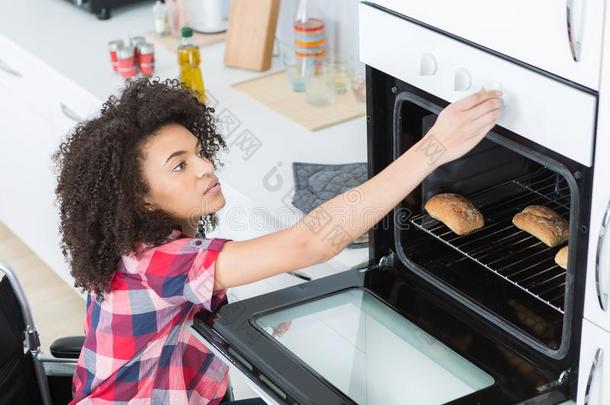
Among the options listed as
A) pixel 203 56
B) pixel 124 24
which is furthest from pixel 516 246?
pixel 124 24

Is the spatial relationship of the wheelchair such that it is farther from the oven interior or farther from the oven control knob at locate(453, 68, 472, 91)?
the oven control knob at locate(453, 68, 472, 91)

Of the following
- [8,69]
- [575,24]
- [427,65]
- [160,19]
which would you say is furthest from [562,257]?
[8,69]

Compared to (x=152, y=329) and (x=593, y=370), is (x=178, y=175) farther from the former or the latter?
(x=593, y=370)

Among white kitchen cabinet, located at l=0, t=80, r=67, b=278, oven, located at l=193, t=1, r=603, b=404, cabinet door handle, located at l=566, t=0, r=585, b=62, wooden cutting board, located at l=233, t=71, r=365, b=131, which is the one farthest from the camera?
white kitchen cabinet, located at l=0, t=80, r=67, b=278

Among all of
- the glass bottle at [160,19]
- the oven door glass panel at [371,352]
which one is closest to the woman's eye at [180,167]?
the oven door glass panel at [371,352]

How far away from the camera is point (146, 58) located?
244 cm

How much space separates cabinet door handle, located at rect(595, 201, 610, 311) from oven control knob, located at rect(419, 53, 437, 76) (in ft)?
1.03

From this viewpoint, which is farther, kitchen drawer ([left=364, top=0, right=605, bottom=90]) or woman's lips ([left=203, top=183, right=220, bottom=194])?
woman's lips ([left=203, top=183, right=220, bottom=194])

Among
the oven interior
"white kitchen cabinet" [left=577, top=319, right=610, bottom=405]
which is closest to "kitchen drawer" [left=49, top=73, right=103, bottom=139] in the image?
the oven interior

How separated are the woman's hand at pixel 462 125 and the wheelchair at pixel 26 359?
0.76 m

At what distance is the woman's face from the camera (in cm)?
146

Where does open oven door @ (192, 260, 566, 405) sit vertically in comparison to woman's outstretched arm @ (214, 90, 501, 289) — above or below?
below

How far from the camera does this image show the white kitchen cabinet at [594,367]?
118 centimetres

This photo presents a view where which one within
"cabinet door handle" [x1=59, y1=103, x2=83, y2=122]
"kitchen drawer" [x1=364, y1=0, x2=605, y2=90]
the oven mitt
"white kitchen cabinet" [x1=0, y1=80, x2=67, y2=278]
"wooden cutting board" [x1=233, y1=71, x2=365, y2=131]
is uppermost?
"kitchen drawer" [x1=364, y1=0, x2=605, y2=90]
